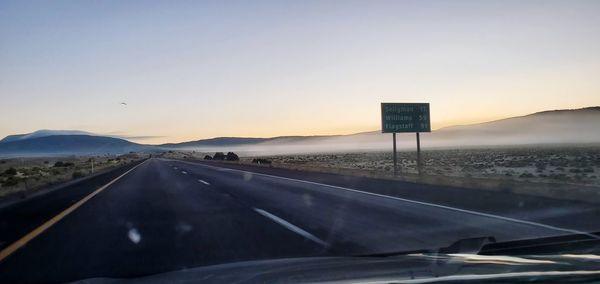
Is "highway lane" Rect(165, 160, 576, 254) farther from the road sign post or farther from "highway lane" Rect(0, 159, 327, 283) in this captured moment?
the road sign post

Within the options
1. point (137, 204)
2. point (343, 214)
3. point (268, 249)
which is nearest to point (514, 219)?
point (343, 214)

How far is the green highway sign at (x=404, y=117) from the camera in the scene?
92.2ft

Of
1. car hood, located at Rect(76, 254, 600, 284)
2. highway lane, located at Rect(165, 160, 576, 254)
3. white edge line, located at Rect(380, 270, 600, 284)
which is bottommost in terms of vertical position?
highway lane, located at Rect(165, 160, 576, 254)

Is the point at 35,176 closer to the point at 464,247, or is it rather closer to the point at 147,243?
the point at 147,243

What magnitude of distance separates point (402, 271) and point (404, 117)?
24315 mm

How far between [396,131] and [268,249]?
20.9 metres

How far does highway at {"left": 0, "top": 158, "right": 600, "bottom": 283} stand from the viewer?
7.52m

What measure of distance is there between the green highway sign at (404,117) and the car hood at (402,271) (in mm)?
22778

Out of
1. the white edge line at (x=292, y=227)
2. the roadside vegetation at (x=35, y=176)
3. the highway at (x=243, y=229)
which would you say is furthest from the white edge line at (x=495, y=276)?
the roadside vegetation at (x=35, y=176)

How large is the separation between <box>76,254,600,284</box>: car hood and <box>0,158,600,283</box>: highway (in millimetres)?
1872

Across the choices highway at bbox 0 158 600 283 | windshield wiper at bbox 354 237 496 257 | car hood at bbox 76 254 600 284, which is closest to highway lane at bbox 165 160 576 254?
highway at bbox 0 158 600 283

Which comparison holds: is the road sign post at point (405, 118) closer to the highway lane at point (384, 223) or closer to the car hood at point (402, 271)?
the highway lane at point (384, 223)

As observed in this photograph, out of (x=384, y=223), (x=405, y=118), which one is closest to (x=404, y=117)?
(x=405, y=118)

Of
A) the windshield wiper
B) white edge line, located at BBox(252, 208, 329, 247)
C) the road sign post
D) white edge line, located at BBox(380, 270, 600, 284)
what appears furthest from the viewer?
the road sign post
